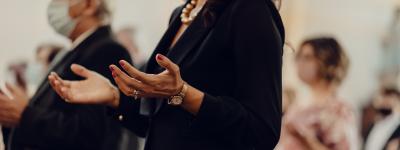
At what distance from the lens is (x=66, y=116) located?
3230mm

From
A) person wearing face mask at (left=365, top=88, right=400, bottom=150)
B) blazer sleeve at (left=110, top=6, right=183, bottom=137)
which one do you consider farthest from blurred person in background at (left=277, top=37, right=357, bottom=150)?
blazer sleeve at (left=110, top=6, right=183, bottom=137)

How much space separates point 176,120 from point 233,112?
171 millimetres

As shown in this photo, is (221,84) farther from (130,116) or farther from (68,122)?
(68,122)

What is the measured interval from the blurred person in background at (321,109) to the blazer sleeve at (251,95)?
2.00 m

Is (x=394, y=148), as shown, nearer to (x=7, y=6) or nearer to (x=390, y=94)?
(x=390, y=94)

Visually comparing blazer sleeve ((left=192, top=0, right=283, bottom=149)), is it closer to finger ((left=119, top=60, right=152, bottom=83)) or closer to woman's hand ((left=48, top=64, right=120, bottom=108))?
finger ((left=119, top=60, right=152, bottom=83))

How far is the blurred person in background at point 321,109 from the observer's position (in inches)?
166

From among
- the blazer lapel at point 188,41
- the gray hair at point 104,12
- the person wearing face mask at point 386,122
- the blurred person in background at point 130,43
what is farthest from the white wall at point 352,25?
the blazer lapel at point 188,41

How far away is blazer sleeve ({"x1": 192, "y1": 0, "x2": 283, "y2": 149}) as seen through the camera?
2.19 m

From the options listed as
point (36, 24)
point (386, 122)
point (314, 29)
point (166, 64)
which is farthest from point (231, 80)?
point (314, 29)

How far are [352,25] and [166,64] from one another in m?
9.92

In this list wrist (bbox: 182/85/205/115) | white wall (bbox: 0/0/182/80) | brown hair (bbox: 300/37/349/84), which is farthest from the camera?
white wall (bbox: 0/0/182/80)

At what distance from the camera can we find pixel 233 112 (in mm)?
2189

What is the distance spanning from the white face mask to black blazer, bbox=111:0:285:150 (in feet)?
4.16
